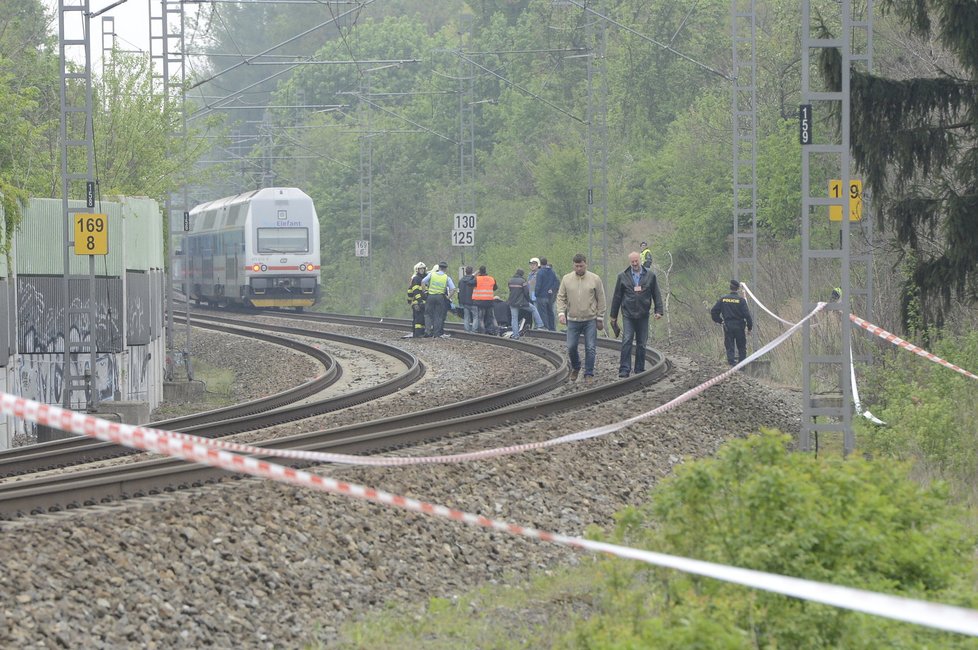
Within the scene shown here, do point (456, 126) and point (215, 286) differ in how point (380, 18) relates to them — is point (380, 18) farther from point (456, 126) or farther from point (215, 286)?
point (215, 286)

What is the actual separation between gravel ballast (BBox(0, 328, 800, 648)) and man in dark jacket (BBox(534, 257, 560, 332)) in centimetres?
1974

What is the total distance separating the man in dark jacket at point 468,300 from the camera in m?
34.8

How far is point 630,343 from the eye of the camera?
67.1ft

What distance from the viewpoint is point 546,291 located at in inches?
1387

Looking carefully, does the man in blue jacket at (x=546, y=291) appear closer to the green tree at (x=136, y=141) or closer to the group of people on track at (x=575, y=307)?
the group of people on track at (x=575, y=307)

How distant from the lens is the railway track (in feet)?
33.0

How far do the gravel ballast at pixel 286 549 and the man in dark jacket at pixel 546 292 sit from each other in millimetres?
19739

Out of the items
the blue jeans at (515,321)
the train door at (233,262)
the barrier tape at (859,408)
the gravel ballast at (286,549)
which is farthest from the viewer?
the train door at (233,262)

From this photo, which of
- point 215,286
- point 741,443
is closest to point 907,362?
point 741,443

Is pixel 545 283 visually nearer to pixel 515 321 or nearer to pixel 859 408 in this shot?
pixel 515 321

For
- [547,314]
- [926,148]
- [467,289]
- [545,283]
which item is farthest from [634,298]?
[547,314]

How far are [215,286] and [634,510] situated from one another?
4576 centimetres

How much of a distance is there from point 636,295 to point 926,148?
14.4 ft

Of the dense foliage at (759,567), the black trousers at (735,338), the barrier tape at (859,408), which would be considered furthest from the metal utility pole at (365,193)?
the dense foliage at (759,567)
